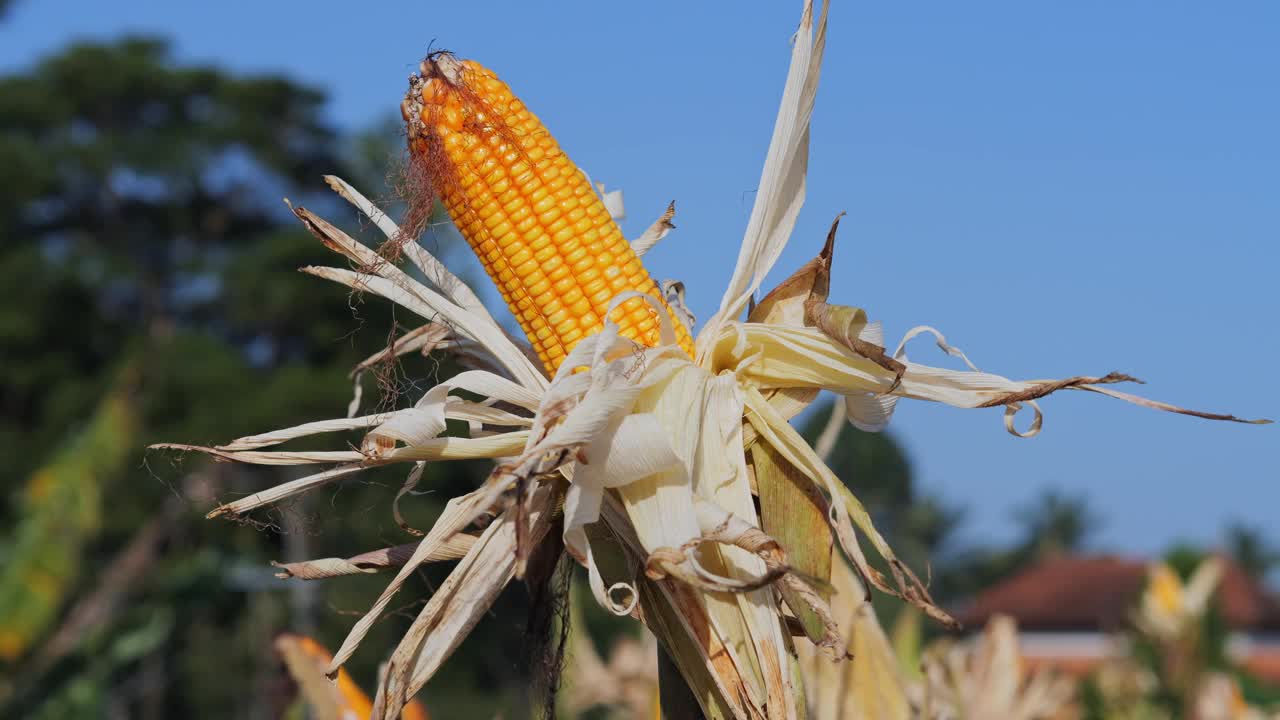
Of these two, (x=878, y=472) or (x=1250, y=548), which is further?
(x=1250, y=548)

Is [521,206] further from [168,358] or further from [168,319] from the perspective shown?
A: [168,319]

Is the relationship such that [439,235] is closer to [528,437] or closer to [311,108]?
[528,437]

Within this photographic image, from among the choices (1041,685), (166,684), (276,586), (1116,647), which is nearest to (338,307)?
(276,586)

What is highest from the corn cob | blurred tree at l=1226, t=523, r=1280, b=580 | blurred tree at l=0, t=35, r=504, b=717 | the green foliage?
blurred tree at l=0, t=35, r=504, b=717

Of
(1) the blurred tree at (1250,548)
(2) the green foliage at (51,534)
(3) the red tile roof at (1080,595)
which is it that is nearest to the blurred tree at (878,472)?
(2) the green foliage at (51,534)

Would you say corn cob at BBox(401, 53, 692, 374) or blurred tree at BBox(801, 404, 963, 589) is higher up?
corn cob at BBox(401, 53, 692, 374)

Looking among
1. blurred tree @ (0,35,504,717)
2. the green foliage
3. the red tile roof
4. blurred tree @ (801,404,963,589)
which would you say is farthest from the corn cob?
the red tile roof

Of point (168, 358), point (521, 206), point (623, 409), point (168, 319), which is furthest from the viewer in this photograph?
point (168, 319)

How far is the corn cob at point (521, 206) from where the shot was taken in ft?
5.92

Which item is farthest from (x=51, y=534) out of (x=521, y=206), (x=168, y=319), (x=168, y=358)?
(x=168, y=319)

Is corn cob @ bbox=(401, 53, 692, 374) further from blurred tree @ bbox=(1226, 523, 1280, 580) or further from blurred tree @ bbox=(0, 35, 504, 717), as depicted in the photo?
blurred tree @ bbox=(1226, 523, 1280, 580)

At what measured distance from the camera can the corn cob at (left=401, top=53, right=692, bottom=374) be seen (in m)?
1.80

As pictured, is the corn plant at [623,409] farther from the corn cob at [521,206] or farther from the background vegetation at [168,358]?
the background vegetation at [168,358]

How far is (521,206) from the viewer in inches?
72.8
